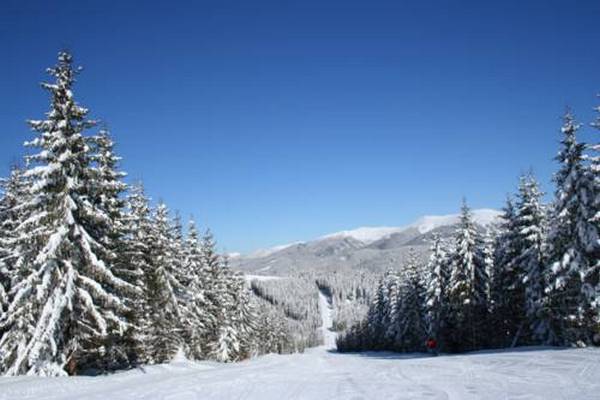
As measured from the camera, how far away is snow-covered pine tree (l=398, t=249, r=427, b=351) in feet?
182

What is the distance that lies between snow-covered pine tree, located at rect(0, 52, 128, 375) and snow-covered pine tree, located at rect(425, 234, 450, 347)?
106 ft

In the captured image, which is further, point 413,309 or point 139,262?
point 413,309

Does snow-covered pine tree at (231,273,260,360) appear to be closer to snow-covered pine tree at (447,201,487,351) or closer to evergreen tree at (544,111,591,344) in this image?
snow-covered pine tree at (447,201,487,351)

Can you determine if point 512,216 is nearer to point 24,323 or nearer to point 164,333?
point 164,333

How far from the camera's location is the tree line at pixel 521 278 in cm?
2817

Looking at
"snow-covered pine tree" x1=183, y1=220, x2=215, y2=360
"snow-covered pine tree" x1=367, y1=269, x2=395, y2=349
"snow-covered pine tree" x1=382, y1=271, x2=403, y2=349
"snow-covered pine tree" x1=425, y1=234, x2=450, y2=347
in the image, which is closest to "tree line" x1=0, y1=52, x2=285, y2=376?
"snow-covered pine tree" x1=183, y1=220, x2=215, y2=360

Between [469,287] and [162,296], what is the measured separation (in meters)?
24.9

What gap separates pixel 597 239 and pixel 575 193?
2.88m

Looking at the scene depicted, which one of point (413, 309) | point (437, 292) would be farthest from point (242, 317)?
point (437, 292)

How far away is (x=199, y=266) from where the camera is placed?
45.8 metres

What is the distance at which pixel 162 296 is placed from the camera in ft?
120

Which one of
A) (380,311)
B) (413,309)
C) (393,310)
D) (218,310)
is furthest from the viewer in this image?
(380,311)

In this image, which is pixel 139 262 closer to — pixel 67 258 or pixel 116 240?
pixel 116 240

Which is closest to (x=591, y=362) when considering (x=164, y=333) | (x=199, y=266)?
(x=164, y=333)
